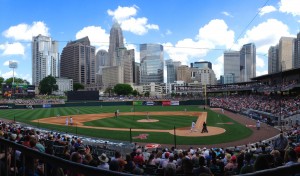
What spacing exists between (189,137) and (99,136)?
877 centimetres

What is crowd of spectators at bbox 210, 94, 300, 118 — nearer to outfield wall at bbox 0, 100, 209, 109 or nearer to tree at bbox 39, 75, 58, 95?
outfield wall at bbox 0, 100, 209, 109

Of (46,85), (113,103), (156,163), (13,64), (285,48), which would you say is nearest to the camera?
(156,163)

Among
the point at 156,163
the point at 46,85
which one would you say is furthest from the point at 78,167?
the point at 46,85

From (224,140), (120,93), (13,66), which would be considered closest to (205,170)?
(224,140)

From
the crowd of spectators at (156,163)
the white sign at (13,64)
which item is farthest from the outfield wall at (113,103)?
the crowd of spectators at (156,163)

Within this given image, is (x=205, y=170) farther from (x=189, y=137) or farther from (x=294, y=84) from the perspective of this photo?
(x=294, y=84)

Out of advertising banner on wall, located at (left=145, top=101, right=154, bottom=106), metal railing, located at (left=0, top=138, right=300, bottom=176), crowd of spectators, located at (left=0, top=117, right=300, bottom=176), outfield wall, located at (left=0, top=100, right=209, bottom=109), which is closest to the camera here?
metal railing, located at (left=0, top=138, right=300, bottom=176)

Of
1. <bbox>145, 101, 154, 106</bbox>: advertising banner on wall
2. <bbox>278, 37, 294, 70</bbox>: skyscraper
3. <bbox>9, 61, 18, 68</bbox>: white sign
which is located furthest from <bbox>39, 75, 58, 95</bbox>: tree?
<bbox>278, 37, 294, 70</bbox>: skyscraper

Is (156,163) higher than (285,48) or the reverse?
the reverse

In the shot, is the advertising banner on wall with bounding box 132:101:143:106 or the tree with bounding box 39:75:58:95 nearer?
the advertising banner on wall with bounding box 132:101:143:106

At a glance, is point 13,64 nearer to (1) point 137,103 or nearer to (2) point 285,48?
(1) point 137,103

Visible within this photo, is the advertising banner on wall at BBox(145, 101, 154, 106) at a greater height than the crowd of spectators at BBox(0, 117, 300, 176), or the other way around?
the crowd of spectators at BBox(0, 117, 300, 176)

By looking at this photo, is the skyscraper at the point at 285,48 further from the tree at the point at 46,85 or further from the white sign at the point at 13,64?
the tree at the point at 46,85

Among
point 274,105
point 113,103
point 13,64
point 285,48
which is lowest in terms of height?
point 113,103
